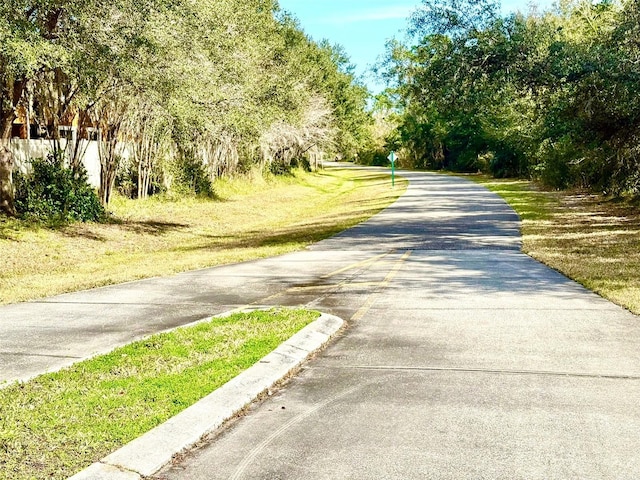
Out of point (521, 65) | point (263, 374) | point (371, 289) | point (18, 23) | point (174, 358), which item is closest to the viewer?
point (263, 374)

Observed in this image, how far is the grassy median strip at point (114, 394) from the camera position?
4195mm

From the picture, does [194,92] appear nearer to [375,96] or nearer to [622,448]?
[622,448]

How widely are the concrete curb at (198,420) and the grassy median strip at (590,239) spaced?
479 cm

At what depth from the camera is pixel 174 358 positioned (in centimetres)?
646

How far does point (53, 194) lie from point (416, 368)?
18589 mm

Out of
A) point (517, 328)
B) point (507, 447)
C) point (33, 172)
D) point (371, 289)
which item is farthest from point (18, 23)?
point (507, 447)

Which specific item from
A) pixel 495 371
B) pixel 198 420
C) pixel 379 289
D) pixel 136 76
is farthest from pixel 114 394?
pixel 136 76

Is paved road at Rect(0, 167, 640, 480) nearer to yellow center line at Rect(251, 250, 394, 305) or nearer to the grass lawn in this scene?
yellow center line at Rect(251, 250, 394, 305)

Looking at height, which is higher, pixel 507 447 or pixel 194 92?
pixel 194 92

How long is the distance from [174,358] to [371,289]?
16.5 feet

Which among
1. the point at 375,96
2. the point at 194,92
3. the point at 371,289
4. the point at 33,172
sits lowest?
the point at 371,289

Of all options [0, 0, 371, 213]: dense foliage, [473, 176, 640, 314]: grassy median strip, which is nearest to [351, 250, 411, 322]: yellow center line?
[473, 176, 640, 314]: grassy median strip

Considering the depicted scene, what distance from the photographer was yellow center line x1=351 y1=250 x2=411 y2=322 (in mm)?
8959

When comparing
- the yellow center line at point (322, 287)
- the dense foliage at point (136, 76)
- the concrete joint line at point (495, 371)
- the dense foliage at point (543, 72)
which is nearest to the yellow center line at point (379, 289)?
the yellow center line at point (322, 287)
